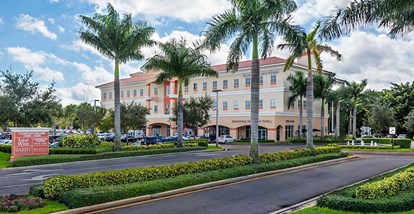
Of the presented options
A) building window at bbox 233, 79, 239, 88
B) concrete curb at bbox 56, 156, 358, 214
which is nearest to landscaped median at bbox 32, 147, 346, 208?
concrete curb at bbox 56, 156, 358, 214

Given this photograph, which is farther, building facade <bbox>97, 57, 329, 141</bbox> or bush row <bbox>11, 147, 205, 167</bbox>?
building facade <bbox>97, 57, 329, 141</bbox>

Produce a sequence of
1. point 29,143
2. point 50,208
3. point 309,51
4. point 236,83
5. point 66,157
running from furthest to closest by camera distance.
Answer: point 236,83
point 309,51
point 29,143
point 66,157
point 50,208

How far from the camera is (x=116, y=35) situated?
2920 centimetres

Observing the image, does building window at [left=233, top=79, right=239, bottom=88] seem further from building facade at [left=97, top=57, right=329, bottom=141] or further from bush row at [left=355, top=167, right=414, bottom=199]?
bush row at [left=355, top=167, right=414, bottom=199]

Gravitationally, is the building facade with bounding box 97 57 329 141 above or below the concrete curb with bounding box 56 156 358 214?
above

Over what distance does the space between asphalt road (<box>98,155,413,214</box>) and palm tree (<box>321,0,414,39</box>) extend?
6419 millimetres

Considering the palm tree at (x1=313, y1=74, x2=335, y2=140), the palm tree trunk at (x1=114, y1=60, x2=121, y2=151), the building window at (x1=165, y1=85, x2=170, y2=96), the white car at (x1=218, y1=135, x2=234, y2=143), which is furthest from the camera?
the building window at (x1=165, y1=85, x2=170, y2=96)

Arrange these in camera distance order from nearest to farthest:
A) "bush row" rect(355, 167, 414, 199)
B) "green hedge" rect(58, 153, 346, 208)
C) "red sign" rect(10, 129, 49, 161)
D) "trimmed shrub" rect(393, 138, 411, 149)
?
"bush row" rect(355, 167, 414, 199) < "green hedge" rect(58, 153, 346, 208) < "red sign" rect(10, 129, 49, 161) < "trimmed shrub" rect(393, 138, 411, 149)

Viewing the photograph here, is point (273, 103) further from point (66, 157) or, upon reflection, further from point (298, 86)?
point (66, 157)

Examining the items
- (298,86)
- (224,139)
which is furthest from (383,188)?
(224,139)

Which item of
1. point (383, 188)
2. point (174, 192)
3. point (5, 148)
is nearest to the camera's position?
point (383, 188)

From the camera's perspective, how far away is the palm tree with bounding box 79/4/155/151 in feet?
95.3

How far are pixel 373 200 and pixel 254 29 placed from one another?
11.9 m

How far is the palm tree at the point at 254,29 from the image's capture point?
18.8 meters
